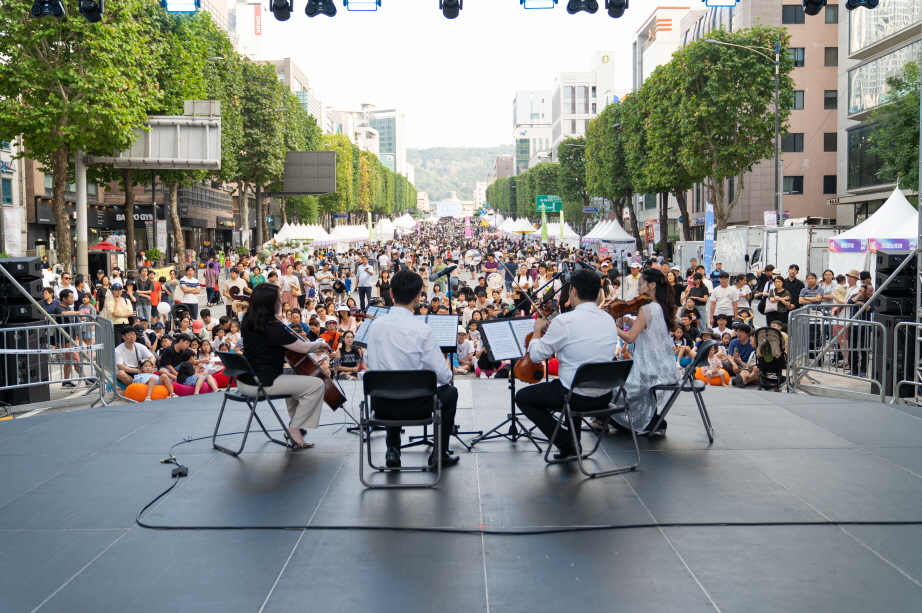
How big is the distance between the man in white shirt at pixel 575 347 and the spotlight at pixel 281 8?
7863 millimetres

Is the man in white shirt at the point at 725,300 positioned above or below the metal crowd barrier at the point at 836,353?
above

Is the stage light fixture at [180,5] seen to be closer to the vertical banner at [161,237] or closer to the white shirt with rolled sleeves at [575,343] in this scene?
the white shirt with rolled sleeves at [575,343]

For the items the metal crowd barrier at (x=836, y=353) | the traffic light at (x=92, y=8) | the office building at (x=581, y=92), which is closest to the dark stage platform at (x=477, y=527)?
the metal crowd barrier at (x=836, y=353)

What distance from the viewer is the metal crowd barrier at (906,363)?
364 inches

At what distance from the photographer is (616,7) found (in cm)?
1206

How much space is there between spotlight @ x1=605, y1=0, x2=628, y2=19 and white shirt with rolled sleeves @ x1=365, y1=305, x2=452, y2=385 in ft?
25.5

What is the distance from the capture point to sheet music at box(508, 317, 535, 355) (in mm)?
6738

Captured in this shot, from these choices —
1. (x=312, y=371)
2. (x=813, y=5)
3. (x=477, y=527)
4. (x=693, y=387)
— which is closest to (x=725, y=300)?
(x=813, y=5)

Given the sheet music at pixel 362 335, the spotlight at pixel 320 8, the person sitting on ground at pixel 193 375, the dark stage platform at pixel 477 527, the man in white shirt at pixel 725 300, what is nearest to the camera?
the dark stage platform at pixel 477 527

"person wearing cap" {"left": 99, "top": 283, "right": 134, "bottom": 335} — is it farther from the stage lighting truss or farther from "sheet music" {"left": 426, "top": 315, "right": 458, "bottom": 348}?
"sheet music" {"left": 426, "top": 315, "right": 458, "bottom": 348}

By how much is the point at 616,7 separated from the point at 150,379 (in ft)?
26.9

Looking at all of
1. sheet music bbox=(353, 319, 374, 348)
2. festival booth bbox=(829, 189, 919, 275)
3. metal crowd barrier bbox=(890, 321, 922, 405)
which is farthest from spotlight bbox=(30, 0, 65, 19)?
festival booth bbox=(829, 189, 919, 275)

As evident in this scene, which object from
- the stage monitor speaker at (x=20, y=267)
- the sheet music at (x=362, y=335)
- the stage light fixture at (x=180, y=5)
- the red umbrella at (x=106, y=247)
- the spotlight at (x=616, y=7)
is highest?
the spotlight at (x=616, y=7)

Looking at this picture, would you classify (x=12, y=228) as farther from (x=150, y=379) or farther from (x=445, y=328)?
(x=445, y=328)
